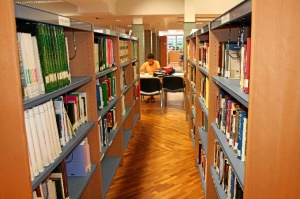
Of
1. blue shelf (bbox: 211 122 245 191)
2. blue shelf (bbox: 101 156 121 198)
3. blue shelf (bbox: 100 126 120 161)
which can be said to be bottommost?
blue shelf (bbox: 101 156 121 198)

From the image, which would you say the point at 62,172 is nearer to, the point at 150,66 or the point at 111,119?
the point at 111,119

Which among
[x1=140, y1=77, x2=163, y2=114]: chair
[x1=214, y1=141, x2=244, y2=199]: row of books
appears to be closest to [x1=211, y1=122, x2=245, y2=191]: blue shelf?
[x1=214, y1=141, x2=244, y2=199]: row of books

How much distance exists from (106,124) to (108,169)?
523 mm

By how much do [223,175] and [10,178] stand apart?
4.64 feet

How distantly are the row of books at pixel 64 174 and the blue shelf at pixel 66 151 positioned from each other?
0.09m

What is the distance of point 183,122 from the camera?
19.0 feet

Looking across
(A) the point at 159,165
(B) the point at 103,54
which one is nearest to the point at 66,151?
(B) the point at 103,54

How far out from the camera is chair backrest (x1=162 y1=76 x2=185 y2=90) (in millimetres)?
6703

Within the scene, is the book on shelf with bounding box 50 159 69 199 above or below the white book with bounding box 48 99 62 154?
below

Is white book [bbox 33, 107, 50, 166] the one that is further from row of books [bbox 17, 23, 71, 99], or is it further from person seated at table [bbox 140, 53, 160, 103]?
person seated at table [bbox 140, 53, 160, 103]

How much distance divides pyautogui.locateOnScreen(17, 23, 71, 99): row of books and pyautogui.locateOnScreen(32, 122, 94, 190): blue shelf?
0.37 metres

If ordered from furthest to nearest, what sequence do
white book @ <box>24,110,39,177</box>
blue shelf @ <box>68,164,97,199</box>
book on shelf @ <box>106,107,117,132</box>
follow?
book on shelf @ <box>106,107,117,132</box>, blue shelf @ <box>68,164,97,199</box>, white book @ <box>24,110,39,177</box>

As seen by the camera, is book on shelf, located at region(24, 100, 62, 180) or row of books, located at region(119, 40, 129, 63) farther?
row of books, located at region(119, 40, 129, 63)

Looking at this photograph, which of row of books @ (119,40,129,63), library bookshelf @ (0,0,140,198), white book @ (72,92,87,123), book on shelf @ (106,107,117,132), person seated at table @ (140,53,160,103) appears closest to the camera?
library bookshelf @ (0,0,140,198)
